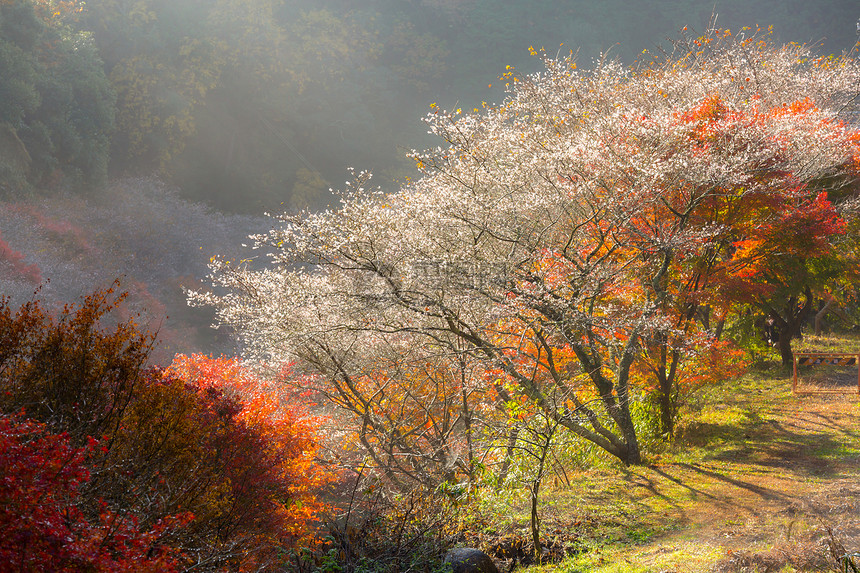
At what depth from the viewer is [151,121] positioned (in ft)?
91.4

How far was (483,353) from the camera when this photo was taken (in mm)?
8430

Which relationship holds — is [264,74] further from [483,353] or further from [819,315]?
[483,353]

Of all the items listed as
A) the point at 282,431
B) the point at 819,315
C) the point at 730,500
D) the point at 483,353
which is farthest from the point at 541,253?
the point at 819,315

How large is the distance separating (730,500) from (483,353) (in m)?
3.56

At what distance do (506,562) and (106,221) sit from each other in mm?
22407

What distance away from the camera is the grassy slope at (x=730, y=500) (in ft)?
16.9

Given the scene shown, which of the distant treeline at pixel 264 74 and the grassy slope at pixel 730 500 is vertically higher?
the distant treeline at pixel 264 74

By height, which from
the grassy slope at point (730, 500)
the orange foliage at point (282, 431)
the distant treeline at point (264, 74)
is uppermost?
the distant treeline at point (264, 74)

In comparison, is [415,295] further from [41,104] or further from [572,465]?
[41,104]

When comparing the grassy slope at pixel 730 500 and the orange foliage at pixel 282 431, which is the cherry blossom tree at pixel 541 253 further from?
the orange foliage at pixel 282 431

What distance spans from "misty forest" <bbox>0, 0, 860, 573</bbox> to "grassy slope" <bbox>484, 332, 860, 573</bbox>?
6 cm

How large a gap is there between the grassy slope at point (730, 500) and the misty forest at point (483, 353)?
6 cm

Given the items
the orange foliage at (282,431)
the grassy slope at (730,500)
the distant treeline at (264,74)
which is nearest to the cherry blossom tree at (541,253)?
the grassy slope at (730,500)

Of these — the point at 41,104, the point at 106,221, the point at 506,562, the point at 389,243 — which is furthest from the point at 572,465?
the point at 41,104
